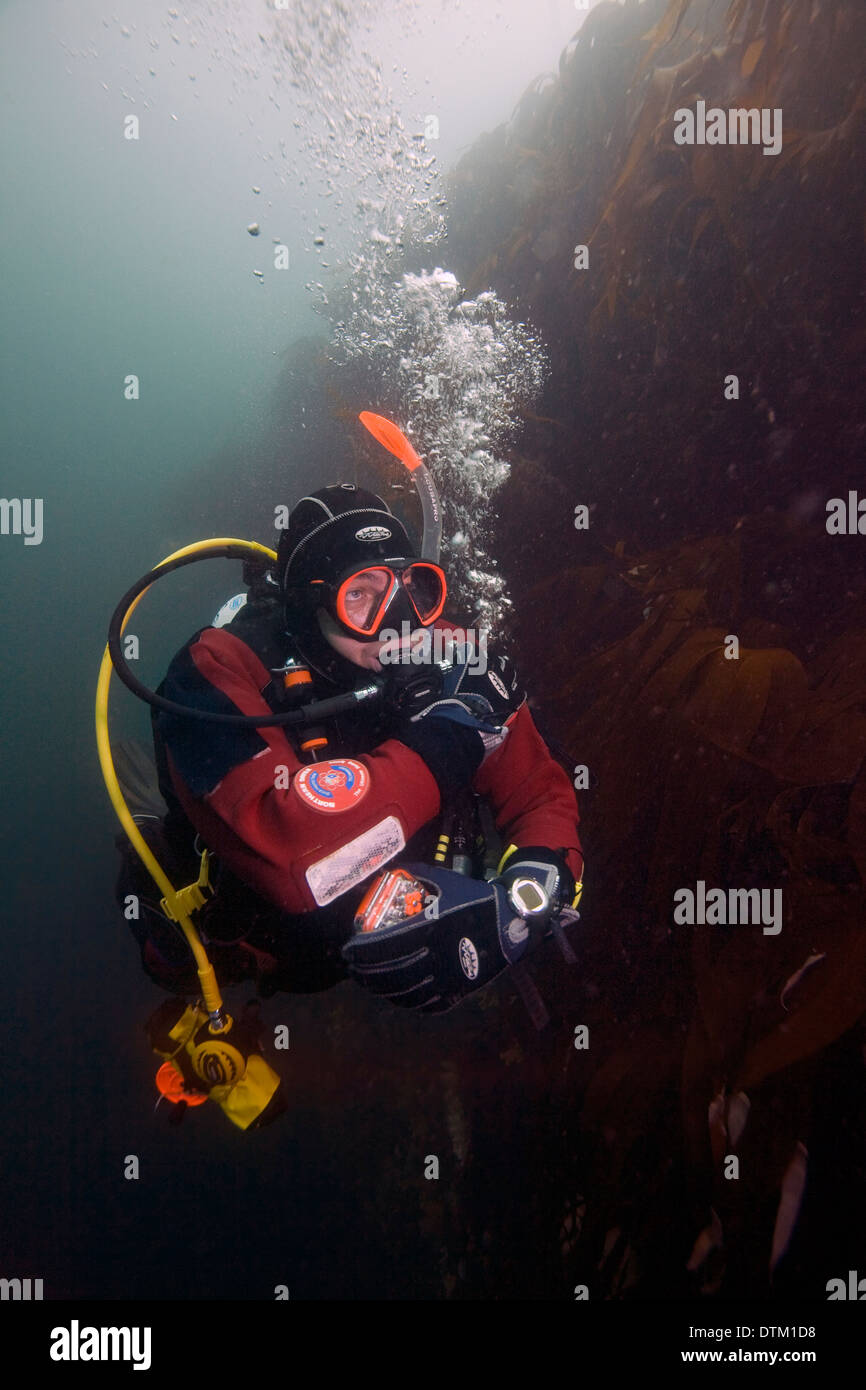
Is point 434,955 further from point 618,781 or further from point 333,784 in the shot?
point 618,781

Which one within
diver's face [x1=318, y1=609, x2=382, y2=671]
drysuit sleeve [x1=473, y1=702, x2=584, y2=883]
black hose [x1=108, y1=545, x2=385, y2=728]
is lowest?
drysuit sleeve [x1=473, y1=702, x2=584, y2=883]

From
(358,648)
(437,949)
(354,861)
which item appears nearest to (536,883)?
(437,949)

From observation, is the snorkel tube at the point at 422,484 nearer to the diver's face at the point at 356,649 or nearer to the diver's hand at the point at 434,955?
the diver's face at the point at 356,649

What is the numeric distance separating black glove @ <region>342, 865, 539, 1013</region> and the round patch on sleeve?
34 cm

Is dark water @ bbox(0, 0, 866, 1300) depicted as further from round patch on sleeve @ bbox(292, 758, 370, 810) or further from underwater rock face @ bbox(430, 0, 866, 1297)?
round patch on sleeve @ bbox(292, 758, 370, 810)

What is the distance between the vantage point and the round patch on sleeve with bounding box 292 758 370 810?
171 cm

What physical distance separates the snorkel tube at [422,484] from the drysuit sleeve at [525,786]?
0.96m

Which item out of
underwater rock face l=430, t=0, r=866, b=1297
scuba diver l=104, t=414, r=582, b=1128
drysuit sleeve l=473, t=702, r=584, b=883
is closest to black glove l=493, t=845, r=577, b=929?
scuba diver l=104, t=414, r=582, b=1128

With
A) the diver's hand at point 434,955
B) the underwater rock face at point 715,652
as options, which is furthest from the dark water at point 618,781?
the diver's hand at point 434,955

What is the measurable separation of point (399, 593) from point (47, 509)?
61258 millimetres

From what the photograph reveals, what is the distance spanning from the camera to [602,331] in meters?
4.12

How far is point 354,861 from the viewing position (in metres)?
1.72
